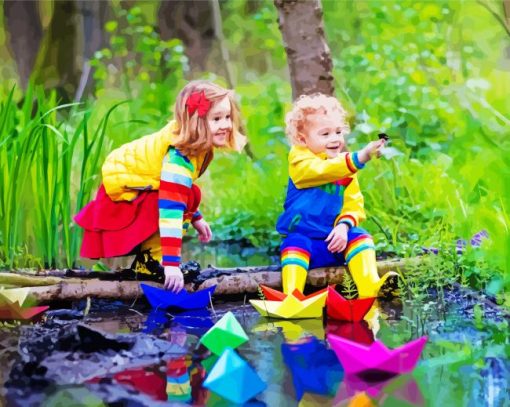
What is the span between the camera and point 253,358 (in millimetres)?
2666

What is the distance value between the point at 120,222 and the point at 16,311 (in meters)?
0.62

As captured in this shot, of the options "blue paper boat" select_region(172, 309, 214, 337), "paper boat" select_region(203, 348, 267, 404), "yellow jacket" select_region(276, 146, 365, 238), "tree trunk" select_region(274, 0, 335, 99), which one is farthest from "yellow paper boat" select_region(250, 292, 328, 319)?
"tree trunk" select_region(274, 0, 335, 99)

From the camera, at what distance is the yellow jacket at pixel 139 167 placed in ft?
11.7

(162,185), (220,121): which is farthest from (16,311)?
(220,121)

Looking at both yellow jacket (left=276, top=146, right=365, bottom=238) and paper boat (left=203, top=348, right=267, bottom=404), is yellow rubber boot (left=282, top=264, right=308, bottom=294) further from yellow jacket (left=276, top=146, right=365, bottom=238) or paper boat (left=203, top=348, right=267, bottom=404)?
paper boat (left=203, top=348, right=267, bottom=404)

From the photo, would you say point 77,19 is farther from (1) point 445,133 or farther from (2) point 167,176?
(2) point 167,176

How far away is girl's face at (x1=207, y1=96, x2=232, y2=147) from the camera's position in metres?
3.54

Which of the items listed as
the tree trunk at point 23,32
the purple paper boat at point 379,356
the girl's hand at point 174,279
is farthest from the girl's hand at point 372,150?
the tree trunk at point 23,32

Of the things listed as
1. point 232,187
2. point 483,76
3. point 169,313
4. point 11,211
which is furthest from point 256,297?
point 483,76

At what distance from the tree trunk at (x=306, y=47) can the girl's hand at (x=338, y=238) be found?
4.45 feet

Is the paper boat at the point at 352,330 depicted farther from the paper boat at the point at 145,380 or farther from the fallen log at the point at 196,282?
the paper boat at the point at 145,380

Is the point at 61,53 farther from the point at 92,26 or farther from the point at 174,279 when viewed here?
the point at 174,279

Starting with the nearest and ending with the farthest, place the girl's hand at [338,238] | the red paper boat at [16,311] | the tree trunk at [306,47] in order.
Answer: the red paper boat at [16,311]
the girl's hand at [338,238]
the tree trunk at [306,47]

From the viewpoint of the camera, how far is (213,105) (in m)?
3.55
